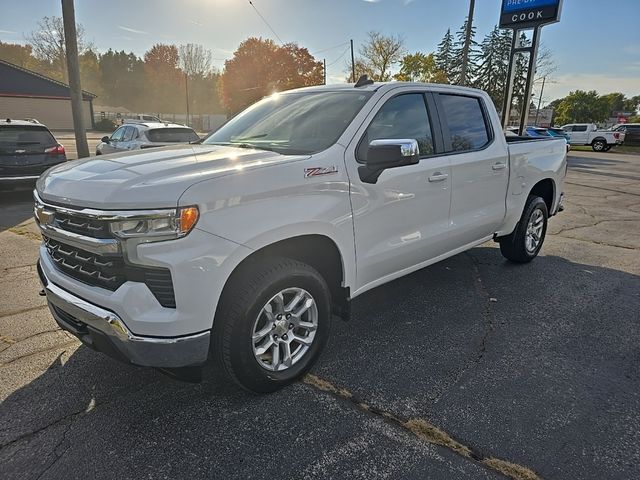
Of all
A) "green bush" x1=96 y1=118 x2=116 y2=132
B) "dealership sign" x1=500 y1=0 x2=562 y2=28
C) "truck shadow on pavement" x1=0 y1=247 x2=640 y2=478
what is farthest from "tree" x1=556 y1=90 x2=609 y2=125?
"truck shadow on pavement" x1=0 y1=247 x2=640 y2=478

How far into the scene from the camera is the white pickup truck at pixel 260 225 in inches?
87.4

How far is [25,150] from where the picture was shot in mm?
8828

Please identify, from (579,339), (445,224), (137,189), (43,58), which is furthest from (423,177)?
(43,58)

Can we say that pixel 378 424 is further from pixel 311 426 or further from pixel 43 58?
pixel 43 58

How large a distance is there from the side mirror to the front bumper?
148 centimetres

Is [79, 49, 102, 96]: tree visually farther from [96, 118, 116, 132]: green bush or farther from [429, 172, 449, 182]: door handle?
[429, 172, 449, 182]: door handle

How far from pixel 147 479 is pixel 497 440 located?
1812 millimetres

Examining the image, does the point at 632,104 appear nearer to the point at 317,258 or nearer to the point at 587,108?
the point at 587,108

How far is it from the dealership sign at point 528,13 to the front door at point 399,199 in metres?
9.48

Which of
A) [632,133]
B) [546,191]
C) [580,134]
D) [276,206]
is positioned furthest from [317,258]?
[632,133]

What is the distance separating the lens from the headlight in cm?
217

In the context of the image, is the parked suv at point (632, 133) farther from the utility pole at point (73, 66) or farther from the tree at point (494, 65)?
the utility pole at point (73, 66)

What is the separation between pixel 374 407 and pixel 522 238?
11.2 feet

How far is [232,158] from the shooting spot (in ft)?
9.25
